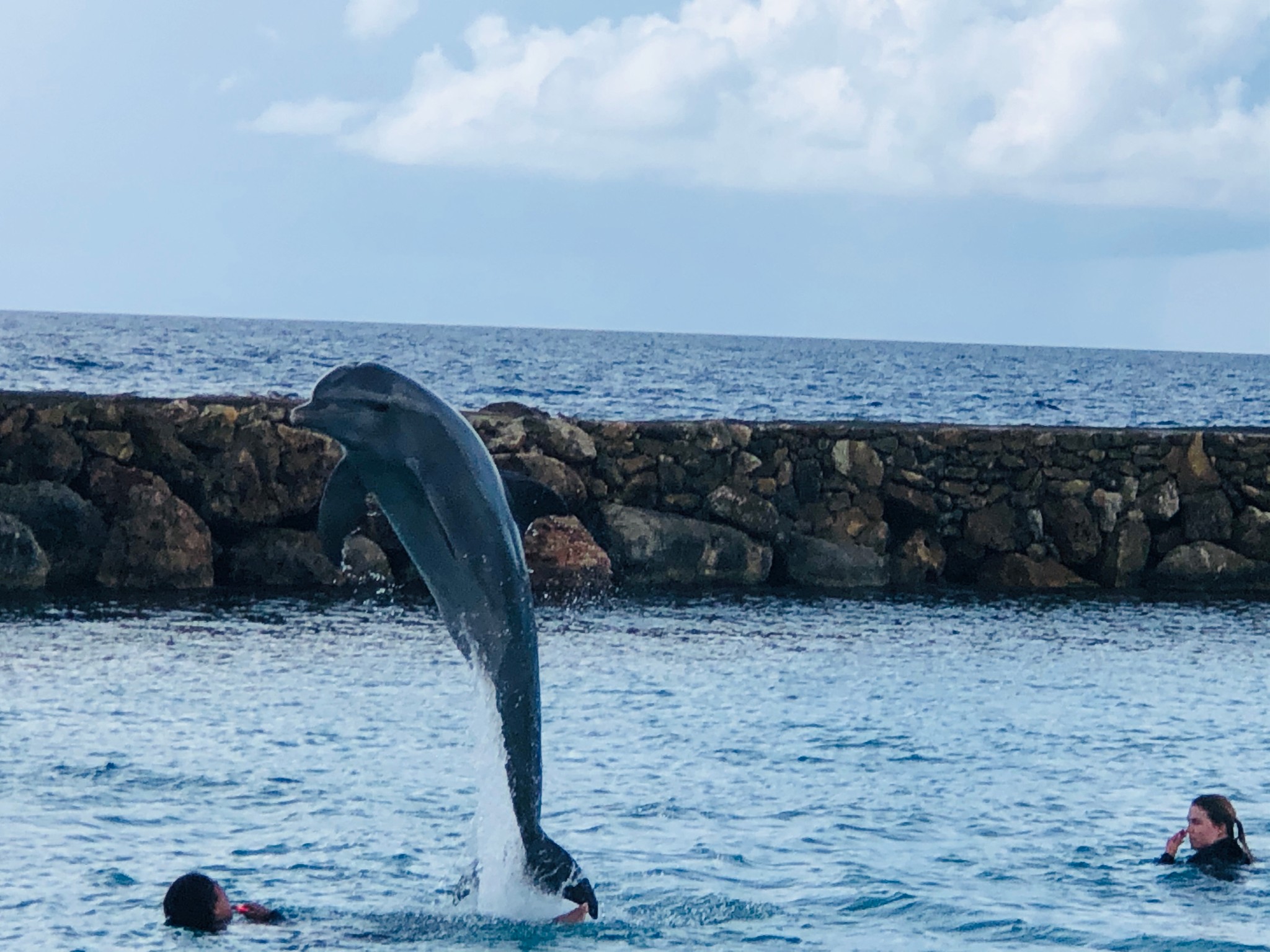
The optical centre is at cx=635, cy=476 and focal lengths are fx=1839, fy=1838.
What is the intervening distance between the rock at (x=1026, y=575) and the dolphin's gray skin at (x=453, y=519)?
15512mm

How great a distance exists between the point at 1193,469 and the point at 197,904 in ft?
56.7

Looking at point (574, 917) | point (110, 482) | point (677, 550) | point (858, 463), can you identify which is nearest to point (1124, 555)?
point (858, 463)

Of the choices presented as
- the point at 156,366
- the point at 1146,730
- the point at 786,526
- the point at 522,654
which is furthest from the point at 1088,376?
the point at 522,654

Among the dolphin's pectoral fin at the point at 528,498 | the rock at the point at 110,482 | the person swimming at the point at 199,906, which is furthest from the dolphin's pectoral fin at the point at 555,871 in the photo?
the rock at the point at 110,482

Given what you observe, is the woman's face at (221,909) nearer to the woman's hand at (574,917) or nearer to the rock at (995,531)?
the woman's hand at (574,917)

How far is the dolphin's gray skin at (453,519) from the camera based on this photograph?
23.9 ft

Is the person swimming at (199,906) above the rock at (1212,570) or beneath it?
beneath

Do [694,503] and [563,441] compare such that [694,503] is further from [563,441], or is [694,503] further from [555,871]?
[555,871]

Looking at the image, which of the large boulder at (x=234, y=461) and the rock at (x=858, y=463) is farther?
the rock at (x=858, y=463)

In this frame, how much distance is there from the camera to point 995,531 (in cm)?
2314

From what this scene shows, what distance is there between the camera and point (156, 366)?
79.0m

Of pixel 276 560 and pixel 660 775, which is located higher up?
pixel 276 560

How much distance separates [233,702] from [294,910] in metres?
5.30

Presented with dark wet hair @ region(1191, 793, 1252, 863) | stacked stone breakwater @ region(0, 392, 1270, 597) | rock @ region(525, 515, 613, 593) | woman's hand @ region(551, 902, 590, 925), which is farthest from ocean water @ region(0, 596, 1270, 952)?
stacked stone breakwater @ region(0, 392, 1270, 597)
